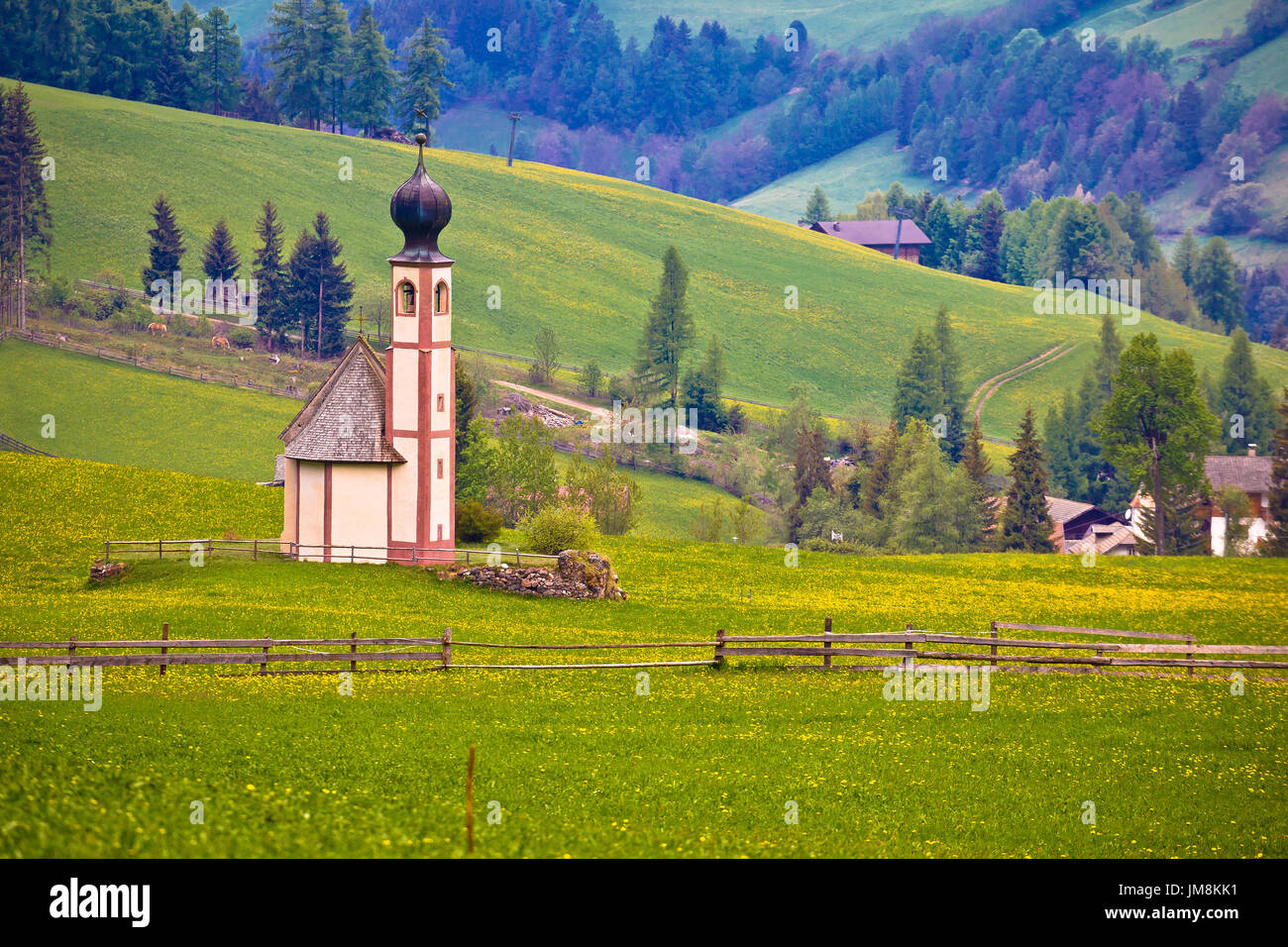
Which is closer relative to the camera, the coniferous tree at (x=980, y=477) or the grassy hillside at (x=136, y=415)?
the grassy hillside at (x=136, y=415)

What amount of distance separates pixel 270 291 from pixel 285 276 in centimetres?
175

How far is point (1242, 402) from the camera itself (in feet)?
415

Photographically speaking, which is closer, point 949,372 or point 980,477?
point 980,477

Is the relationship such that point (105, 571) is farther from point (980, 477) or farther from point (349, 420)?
point (980, 477)

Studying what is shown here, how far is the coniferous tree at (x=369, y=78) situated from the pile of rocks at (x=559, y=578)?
12434 centimetres

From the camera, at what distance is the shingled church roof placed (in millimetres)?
49812

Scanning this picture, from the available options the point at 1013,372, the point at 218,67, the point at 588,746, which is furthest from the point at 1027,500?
the point at 218,67

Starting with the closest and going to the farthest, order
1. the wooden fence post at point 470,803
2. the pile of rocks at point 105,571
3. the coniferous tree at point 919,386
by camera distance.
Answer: the wooden fence post at point 470,803, the pile of rocks at point 105,571, the coniferous tree at point 919,386

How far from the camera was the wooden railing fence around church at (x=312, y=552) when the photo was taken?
47.6m

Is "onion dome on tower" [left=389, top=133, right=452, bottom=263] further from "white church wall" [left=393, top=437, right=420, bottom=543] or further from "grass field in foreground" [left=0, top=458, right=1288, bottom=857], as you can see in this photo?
"grass field in foreground" [left=0, top=458, right=1288, bottom=857]

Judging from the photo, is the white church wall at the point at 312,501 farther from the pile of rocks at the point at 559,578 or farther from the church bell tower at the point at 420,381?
the pile of rocks at the point at 559,578

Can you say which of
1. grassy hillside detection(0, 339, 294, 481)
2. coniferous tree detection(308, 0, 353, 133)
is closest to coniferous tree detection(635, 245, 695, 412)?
grassy hillside detection(0, 339, 294, 481)

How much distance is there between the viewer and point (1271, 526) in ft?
Result: 294

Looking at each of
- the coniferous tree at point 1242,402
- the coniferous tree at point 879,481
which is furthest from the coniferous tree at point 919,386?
the coniferous tree at point 1242,402
